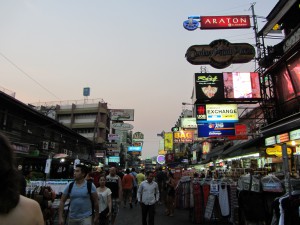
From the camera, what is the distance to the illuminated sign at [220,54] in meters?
19.7

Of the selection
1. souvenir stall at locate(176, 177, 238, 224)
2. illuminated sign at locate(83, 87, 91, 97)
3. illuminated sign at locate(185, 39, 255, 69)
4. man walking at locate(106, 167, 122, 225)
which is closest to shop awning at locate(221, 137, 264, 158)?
souvenir stall at locate(176, 177, 238, 224)

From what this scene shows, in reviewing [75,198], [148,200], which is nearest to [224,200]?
[148,200]

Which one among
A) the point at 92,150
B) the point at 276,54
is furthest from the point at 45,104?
the point at 276,54

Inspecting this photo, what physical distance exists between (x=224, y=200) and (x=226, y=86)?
12.2 metres

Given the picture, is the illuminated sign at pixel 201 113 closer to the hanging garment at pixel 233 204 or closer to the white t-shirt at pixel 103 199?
the hanging garment at pixel 233 204

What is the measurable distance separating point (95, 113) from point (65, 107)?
7.55m

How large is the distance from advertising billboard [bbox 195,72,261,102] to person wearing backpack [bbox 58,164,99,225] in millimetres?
16176

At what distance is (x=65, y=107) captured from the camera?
69000 mm

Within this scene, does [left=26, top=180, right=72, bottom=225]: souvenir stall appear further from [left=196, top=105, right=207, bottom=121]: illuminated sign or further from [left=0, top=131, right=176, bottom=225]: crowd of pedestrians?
[left=196, top=105, right=207, bottom=121]: illuminated sign

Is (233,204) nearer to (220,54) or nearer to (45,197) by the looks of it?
(45,197)

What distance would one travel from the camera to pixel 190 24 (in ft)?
63.8

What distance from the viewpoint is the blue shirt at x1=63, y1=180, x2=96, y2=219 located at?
5.50 metres

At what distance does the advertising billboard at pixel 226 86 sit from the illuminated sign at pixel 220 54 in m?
1.77

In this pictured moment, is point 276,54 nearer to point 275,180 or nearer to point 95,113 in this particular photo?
point 275,180
